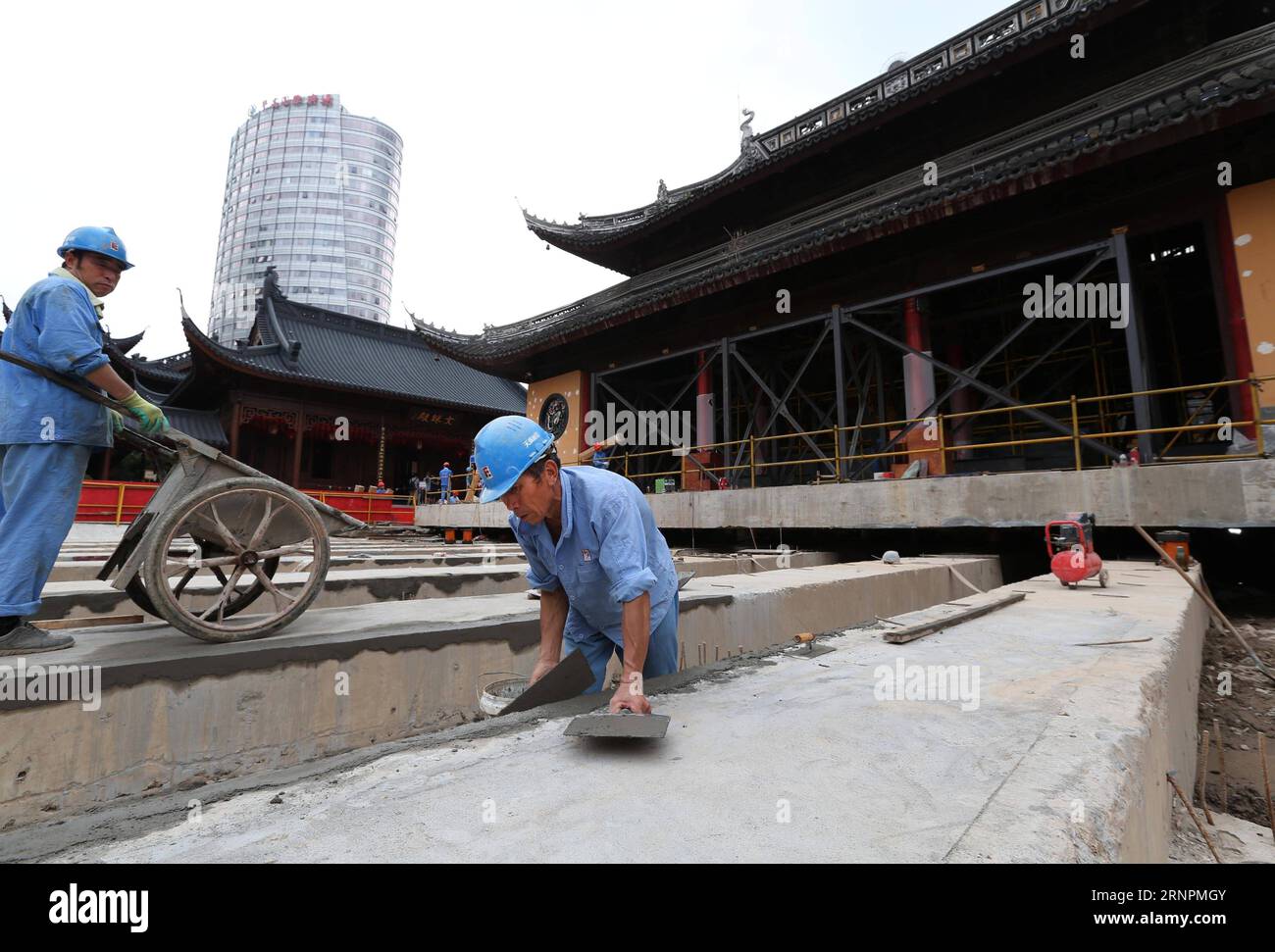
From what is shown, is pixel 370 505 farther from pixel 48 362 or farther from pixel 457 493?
pixel 48 362

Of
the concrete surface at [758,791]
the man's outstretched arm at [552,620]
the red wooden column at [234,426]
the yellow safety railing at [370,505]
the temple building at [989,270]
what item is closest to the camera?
the concrete surface at [758,791]

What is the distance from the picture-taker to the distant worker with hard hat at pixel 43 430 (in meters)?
2.32

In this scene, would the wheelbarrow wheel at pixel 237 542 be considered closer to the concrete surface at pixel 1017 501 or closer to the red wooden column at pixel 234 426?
the concrete surface at pixel 1017 501

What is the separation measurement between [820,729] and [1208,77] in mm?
10752

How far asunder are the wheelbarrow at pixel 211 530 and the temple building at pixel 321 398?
1677 centimetres

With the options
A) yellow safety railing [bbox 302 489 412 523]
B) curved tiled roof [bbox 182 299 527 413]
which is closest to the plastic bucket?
yellow safety railing [bbox 302 489 412 523]

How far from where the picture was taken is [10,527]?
2.33 m

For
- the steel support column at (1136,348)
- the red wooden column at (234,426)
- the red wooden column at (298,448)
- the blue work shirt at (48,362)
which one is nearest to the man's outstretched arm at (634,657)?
the blue work shirt at (48,362)

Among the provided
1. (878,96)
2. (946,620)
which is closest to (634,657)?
(946,620)

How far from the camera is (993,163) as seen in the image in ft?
32.7

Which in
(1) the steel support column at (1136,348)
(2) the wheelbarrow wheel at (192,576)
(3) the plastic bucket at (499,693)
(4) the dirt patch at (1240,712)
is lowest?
(4) the dirt patch at (1240,712)

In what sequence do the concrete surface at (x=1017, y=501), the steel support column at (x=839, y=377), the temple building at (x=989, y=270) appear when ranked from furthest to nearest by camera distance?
the steel support column at (x=839, y=377)
the temple building at (x=989, y=270)
the concrete surface at (x=1017, y=501)

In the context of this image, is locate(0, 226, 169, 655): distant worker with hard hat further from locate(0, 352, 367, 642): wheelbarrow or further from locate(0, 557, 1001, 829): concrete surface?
locate(0, 557, 1001, 829): concrete surface
